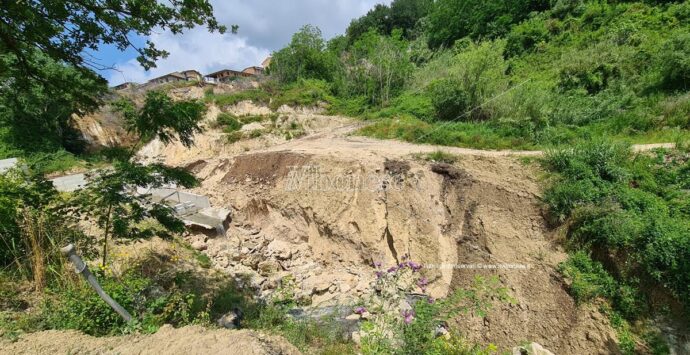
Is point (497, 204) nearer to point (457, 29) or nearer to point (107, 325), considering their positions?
point (107, 325)

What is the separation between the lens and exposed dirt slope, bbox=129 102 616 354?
559 cm

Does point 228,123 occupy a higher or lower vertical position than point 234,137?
higher

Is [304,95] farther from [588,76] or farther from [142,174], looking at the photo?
[142,174]

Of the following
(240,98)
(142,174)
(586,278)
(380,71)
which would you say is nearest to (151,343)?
(142,174)

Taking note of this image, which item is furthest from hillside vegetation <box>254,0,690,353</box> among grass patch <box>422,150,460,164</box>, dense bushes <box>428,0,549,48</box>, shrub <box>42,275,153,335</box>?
shrub <box>42,275,153,335</box>

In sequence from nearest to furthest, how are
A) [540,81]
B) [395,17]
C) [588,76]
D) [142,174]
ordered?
[142,174]
[588,76]
[540,81]
[395,17]

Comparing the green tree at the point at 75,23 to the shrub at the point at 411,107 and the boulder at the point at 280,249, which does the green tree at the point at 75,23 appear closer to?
the boulder at the point at 280,249

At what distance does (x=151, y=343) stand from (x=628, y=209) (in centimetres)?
777

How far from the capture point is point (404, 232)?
7.51 metres

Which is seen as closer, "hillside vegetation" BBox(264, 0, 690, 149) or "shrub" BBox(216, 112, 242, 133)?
"hillside vegetation" BBox(264, 0, 690, 149)

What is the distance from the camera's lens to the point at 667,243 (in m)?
4.79

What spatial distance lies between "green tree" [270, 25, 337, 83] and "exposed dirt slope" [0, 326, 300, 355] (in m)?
A: 26.9

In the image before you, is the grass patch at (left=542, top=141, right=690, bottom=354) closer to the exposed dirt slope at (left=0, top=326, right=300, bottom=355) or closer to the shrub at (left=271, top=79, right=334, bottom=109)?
the exposed dirt slope at (left=0, top=326, right=300, bottom=355)

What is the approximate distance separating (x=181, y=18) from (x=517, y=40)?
914 inches
